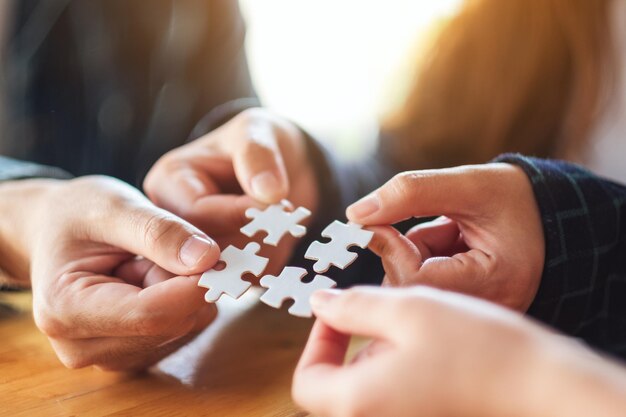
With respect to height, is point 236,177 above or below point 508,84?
below

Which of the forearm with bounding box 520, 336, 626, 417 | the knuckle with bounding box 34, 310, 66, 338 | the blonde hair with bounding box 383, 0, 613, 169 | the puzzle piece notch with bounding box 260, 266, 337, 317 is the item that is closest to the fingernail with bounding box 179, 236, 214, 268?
the puzzle piece notch with bounding box 260, 266, 337, 317

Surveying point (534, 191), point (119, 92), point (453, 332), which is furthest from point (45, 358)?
point (119, 92)

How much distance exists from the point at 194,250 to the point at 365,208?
0.84 ft

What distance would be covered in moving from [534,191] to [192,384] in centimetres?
60

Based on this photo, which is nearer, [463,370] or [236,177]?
[463,370]

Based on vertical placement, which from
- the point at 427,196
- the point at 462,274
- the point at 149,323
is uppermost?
the point at 427,196

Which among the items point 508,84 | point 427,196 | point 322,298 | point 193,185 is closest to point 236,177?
point 193,185

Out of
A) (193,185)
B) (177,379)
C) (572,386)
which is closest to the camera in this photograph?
(572,386)

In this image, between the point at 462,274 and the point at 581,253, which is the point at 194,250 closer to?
the point at 462,274

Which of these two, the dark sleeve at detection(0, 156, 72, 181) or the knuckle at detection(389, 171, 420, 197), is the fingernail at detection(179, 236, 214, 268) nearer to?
the knuckle at detection(389, 171, 420, 197)

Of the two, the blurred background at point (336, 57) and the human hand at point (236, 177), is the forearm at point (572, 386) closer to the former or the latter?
the human hand at point (236, 177)

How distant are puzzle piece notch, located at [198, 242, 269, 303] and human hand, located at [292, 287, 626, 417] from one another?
0.86 feet

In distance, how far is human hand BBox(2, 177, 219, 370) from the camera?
0.82 m

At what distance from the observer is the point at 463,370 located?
52 cm
